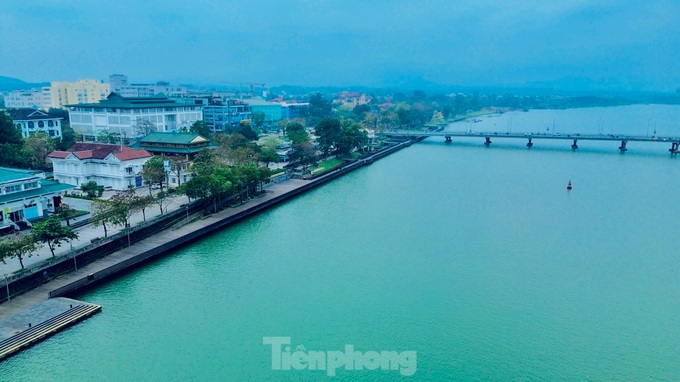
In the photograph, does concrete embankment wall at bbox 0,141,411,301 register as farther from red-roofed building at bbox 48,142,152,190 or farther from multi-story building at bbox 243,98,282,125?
multi-story building at bbox 243,98,282,125

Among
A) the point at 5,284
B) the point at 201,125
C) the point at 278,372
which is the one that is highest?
the point at 201,125

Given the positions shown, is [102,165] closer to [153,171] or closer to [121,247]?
[153,171]

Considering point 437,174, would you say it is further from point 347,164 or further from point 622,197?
point 622,197

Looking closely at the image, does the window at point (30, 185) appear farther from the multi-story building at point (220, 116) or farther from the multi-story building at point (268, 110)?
the multi-story building at point (268, 110)

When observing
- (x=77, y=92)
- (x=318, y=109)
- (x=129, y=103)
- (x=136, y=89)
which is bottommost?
(x=318, y=109)

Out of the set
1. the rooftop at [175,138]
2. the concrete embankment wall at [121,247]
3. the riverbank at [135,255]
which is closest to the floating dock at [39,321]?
the riverbank at [135,255]

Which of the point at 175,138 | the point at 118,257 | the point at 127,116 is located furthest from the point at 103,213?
the point at 127,116

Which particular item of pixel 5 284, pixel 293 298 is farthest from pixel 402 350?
pixel 5 284

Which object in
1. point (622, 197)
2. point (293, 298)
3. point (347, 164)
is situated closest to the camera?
point (293, 298)
